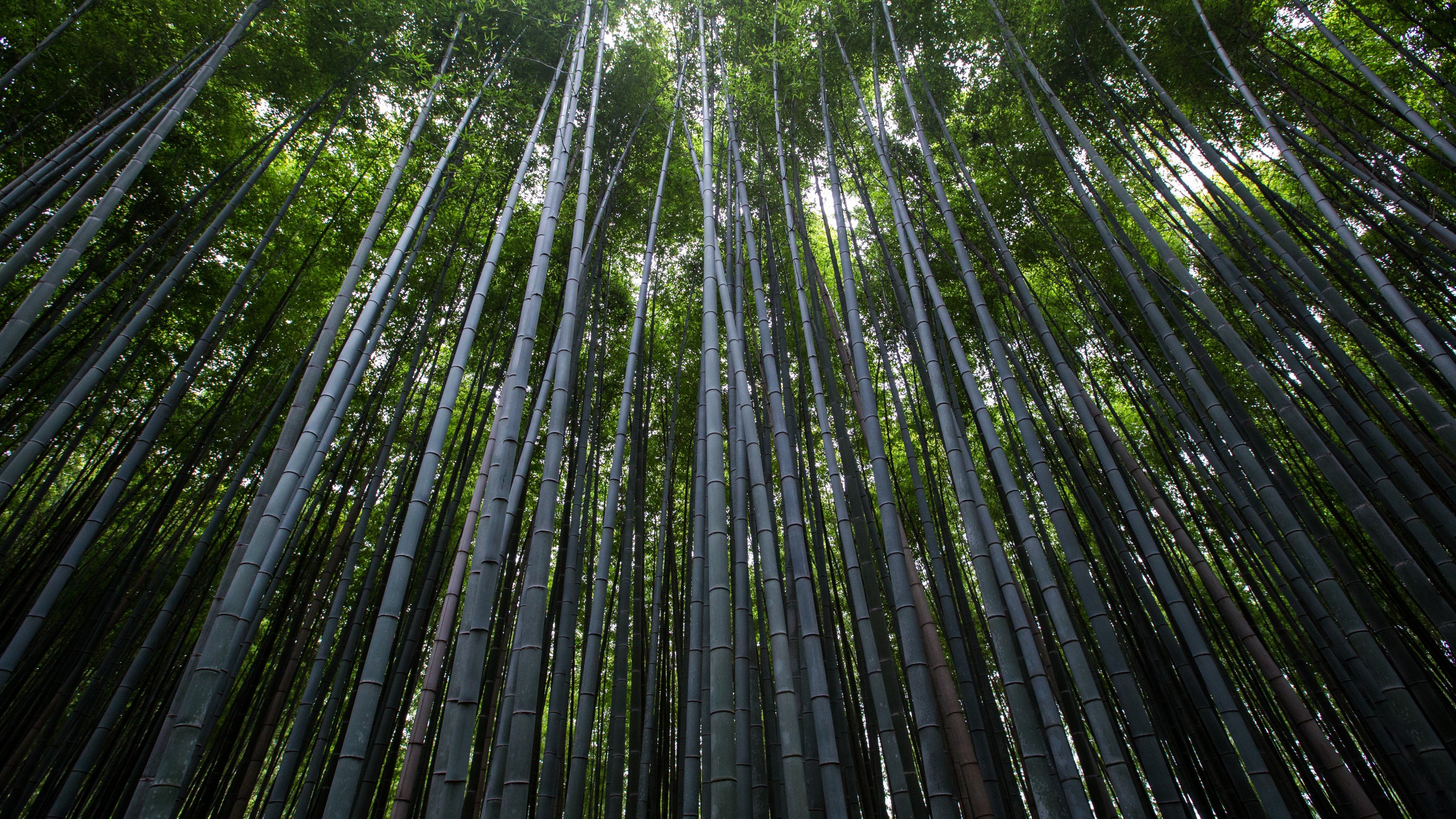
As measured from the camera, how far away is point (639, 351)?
223 centimetres

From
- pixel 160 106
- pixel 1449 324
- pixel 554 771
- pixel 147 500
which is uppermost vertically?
pixel 160 106

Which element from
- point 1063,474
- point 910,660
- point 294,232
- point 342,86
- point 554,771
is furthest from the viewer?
point 294,232

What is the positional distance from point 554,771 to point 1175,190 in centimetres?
700

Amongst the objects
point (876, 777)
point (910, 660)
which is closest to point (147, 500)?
point (876, 777)

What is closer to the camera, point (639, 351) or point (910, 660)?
point (910, 660)

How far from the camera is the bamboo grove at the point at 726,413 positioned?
4.81ft

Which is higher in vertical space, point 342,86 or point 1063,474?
point 342,86

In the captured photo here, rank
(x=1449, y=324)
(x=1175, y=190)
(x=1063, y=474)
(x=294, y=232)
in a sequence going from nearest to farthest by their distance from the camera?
(x=1449, y=324)
(x=1063, y=474)
(x=294, y=232)
(x=1175, y=190)

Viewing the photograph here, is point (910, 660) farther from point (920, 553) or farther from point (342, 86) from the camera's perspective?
point (342, 86)

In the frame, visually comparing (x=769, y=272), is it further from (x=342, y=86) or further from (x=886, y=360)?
(x=342, y=86)

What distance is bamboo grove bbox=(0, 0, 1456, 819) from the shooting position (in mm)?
1467

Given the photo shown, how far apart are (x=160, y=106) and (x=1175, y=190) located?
24.3ft

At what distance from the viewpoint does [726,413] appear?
8.39 ft

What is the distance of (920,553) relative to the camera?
169 inches
